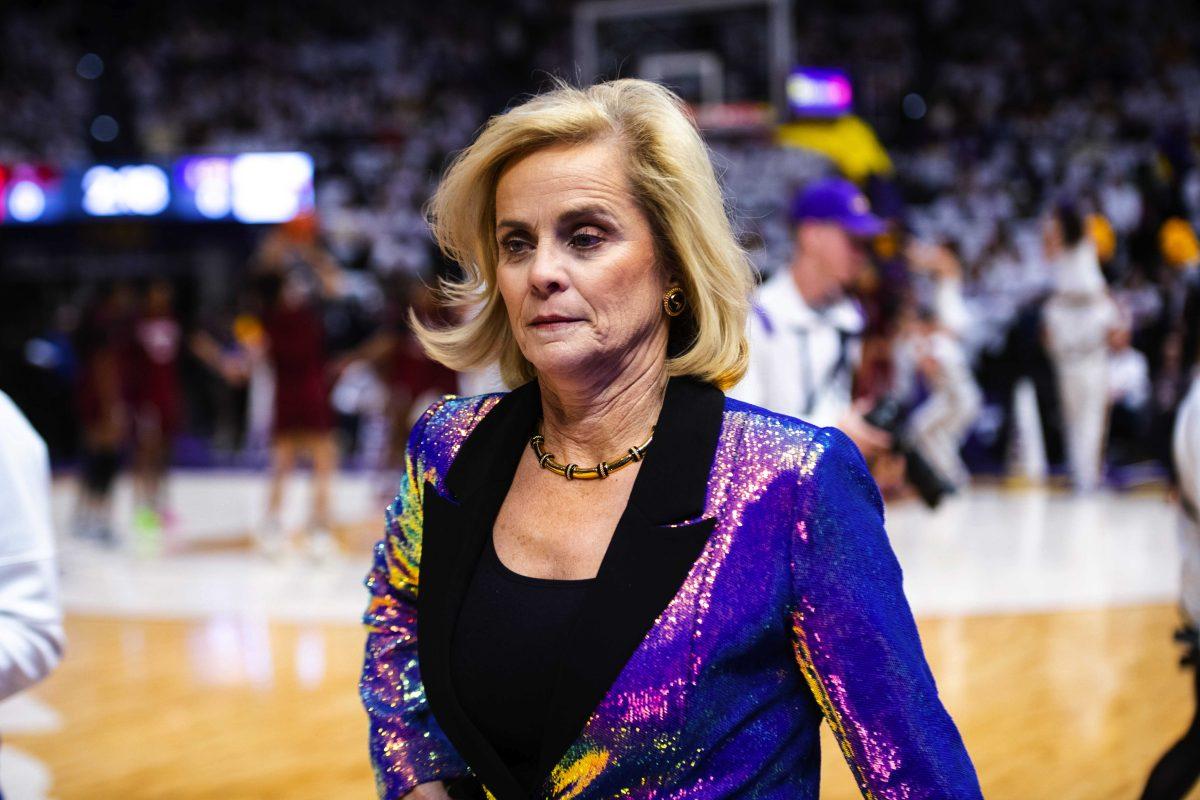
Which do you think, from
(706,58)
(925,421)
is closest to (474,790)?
(925,421)

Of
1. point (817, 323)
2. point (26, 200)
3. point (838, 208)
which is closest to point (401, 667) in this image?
point (817, 323)

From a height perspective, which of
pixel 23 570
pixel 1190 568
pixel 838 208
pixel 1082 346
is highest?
pixel 838 208

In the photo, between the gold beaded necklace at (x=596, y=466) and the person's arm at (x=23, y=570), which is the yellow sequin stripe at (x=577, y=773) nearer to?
the gold beaded necklace at (x=596, y=466)

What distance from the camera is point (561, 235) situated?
4.65 ft

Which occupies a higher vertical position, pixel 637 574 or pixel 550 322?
pixel 550 322

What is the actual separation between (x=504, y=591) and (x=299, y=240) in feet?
22.7

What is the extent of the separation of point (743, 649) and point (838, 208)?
272 cm

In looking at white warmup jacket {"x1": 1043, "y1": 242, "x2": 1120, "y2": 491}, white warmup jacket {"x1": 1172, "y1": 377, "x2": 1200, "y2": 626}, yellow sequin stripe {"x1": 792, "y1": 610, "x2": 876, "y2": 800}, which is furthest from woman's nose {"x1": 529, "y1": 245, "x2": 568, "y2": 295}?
white warmup jacket {"x1": 1043, "y1": 242, "x2": 1120, "y2": 491}

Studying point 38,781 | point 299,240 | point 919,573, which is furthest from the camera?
point 299,240

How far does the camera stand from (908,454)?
337 cm

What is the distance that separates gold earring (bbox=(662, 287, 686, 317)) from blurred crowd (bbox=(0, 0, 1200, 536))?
0.25 metres

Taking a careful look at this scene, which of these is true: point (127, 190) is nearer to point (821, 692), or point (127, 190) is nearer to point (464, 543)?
point (464, 543)

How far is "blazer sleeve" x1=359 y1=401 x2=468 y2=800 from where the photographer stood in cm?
149

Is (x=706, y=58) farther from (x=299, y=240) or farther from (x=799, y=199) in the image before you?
(x=799, y=199)
